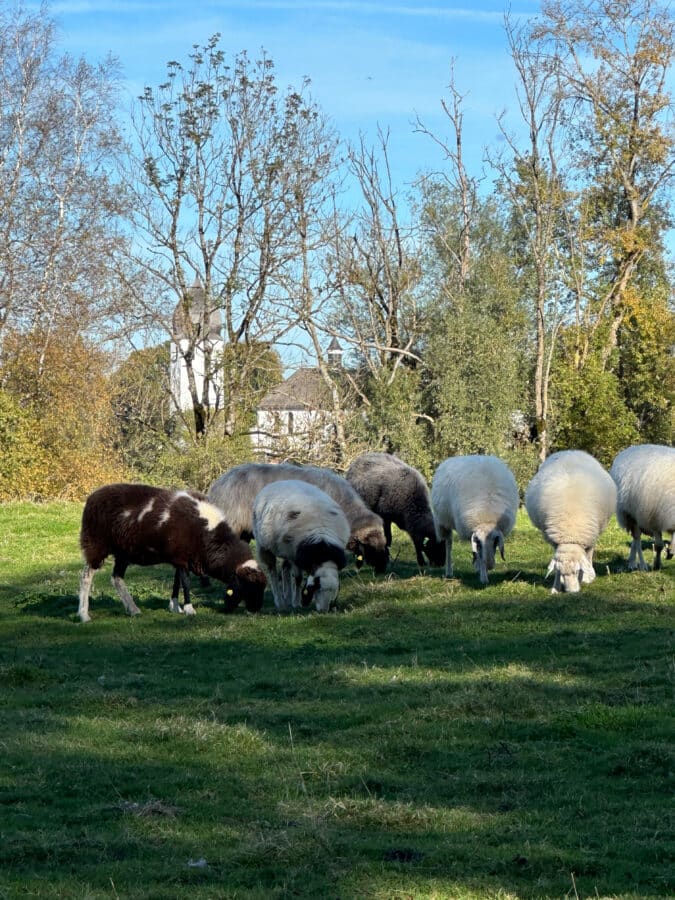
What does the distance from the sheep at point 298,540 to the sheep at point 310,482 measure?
3.73 ft

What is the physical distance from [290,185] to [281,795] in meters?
30.0

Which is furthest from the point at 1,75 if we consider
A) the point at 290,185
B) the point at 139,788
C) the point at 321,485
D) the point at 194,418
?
the point at 139,788

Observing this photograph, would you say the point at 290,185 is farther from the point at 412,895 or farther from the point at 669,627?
the point at 412,895

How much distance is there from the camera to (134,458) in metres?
38.8

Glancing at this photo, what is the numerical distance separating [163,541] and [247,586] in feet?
4.17

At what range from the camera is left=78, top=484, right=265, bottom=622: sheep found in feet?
47.0

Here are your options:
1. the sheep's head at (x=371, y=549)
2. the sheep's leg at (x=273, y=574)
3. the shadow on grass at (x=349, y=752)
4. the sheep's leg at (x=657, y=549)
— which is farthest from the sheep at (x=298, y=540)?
the sheep's leg at (x=657, y=549)

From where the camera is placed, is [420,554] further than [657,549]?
Yes

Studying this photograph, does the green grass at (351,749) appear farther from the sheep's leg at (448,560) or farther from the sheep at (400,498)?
the sheep at (400,498)

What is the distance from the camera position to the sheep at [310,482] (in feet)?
55.6

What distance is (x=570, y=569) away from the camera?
14617 millimetres

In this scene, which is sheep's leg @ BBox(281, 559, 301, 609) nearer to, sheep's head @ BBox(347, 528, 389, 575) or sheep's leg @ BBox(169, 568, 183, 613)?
sheep's leg @ BBox(169, 568, 183, 613)

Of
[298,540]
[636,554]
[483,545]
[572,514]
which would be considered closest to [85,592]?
[298,540]

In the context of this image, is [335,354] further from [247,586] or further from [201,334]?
[247,586]
